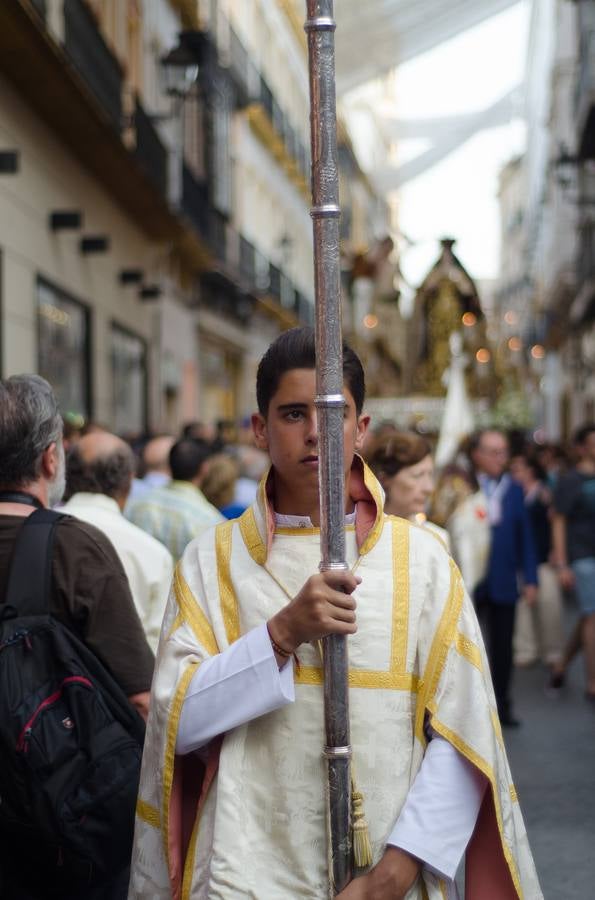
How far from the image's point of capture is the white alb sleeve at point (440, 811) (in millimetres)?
2436

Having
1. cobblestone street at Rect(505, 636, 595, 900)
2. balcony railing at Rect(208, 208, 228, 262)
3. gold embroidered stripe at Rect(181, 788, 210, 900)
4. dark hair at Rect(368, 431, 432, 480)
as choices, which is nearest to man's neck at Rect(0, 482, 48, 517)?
gold embroidered stripe at Rect(181, 788, 210, 900)

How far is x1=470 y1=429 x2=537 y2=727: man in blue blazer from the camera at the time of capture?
846cm

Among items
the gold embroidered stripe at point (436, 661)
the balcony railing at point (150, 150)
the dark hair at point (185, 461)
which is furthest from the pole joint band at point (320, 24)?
the balcony railing at point (150, 150)

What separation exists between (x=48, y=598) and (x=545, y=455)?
14490 millimetres

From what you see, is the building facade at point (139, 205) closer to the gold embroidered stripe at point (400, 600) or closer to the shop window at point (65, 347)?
the shop window at point (65, 347)

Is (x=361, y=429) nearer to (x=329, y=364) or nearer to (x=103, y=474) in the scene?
(x=329, y=364)

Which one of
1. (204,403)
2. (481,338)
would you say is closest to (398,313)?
(481,338)

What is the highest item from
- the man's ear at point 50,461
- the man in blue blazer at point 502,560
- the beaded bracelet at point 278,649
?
the man's ear at point 50,461

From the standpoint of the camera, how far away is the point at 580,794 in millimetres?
6855

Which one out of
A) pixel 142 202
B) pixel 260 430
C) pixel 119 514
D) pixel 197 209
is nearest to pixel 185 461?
pixel 119 514

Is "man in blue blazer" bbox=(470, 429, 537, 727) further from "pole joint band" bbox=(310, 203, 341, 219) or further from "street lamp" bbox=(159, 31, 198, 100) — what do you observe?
"street lamp" bbox=(159, 31, 198, 100)

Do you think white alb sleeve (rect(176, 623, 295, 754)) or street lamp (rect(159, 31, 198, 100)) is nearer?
white alb sleeve (rect(176, 623, 295, 754))

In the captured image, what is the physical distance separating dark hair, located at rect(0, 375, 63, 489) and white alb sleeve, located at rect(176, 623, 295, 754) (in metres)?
1.07

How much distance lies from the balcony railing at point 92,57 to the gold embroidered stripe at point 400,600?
10.4 metres
